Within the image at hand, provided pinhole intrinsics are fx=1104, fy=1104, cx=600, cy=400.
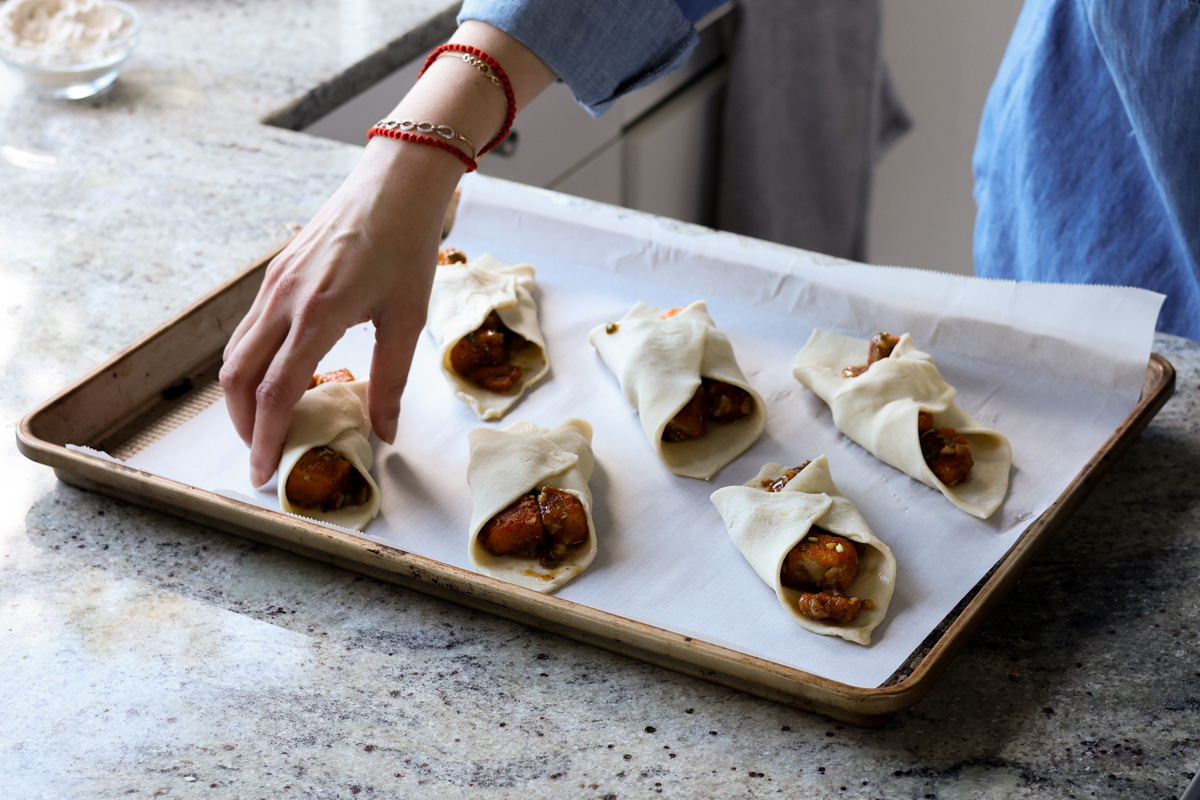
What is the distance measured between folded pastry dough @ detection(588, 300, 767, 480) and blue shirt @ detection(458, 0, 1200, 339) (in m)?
0.30

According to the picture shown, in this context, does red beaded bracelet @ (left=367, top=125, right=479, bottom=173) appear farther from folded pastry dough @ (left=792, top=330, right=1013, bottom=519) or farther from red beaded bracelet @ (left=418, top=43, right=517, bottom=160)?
folded pastry dough @ (left=792, top=330, right=1013, bottom=519)

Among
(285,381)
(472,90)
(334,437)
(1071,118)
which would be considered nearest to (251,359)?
(285,381)

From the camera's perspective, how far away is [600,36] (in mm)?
1260

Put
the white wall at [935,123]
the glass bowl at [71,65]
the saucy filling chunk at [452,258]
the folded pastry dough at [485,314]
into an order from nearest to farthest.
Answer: the folded pastry dough at [485,314]
the saucy filling chunk at [452,258]
the glass bowl at [71,65]
the white wall at [935,123]

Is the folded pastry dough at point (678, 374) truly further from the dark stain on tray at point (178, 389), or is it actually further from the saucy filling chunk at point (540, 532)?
the dark stain on tray at point (178, 389)

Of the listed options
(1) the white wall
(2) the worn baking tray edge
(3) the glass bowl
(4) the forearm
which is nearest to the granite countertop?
(2) the worn baking tray edge

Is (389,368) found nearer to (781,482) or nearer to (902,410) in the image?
(781,482)

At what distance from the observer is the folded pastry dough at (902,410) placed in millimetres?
1240

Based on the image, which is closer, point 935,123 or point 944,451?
point 944,451

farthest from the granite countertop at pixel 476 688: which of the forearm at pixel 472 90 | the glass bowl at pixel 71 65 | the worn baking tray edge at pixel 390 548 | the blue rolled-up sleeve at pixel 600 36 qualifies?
the glass bowl at pixel 71 65

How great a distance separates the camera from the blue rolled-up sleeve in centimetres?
123

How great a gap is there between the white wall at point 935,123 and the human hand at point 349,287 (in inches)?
108

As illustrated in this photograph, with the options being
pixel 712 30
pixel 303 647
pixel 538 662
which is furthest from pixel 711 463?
pixel 712 30

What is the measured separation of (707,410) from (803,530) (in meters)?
0.28
